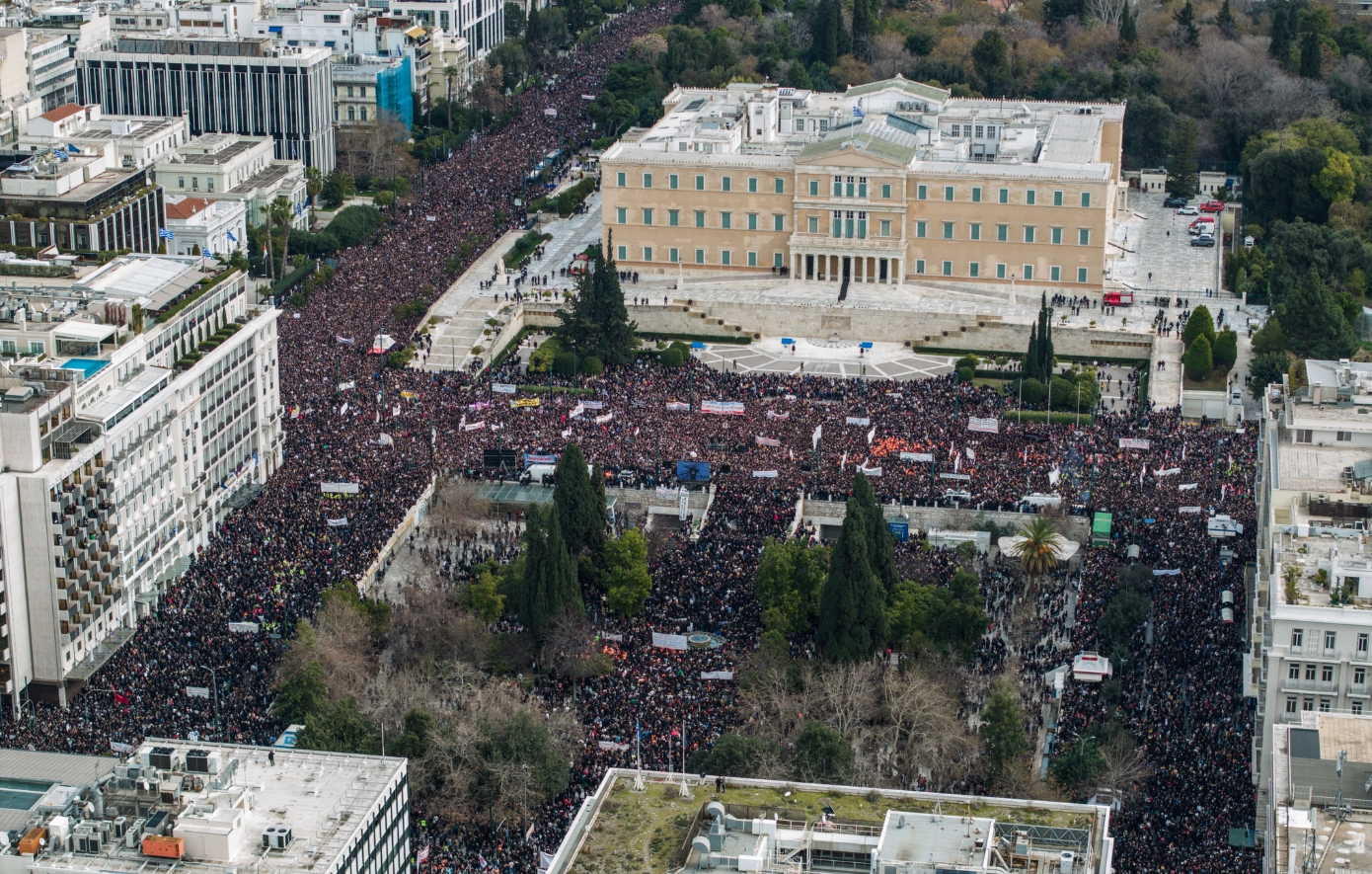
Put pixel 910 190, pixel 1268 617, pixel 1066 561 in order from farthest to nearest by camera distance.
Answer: pixel 910 190 < pixel 1066 561 < pixel 1268 617

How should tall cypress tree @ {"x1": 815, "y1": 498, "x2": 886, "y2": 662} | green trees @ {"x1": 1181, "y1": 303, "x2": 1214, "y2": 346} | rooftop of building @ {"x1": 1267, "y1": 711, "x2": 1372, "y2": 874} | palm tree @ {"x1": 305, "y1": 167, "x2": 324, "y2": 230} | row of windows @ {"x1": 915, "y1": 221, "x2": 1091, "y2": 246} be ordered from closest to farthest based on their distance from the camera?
rooftop of building @ {"x1": 1267, "y1": 711, "x2": 1372, "y2": 874} → tall cypress tree @ {"x1": 815, "y1": 498, "x2": 886, "y2": 662} → green trees @ {"x1": 1181, "y1": 303, "x2": 1214, "y2": 346} → row of windows @ {"x1": 915, "y1": 221, "x2": 1091, "y2": 246} → palm tree @ {"x1": 305, "y1": 167, "x2": 324, "y2": 230}

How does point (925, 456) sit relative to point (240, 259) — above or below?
below

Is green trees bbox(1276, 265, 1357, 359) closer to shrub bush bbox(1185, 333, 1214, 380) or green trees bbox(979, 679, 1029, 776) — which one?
shrub bush bbox(1185, 333, 1214, 380)

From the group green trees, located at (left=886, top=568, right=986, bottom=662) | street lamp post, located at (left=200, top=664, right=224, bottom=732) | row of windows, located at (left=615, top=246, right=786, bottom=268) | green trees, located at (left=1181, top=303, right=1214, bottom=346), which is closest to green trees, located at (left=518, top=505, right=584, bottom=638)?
street lamp post, located at (left=200, top=664, right=224, bottom=732)

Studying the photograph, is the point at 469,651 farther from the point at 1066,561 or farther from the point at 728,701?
the point at 1066,561

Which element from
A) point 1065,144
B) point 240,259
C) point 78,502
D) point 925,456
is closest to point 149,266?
point 240,259

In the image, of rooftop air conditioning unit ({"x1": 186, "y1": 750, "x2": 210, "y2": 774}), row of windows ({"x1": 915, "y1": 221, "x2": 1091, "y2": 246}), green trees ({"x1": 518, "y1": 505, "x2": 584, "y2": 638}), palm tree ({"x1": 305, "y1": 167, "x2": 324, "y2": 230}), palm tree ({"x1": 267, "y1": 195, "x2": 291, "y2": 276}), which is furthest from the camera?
palm tree ({"x1": 305, "y1": 167, "x2": 324, "y2": 230})
